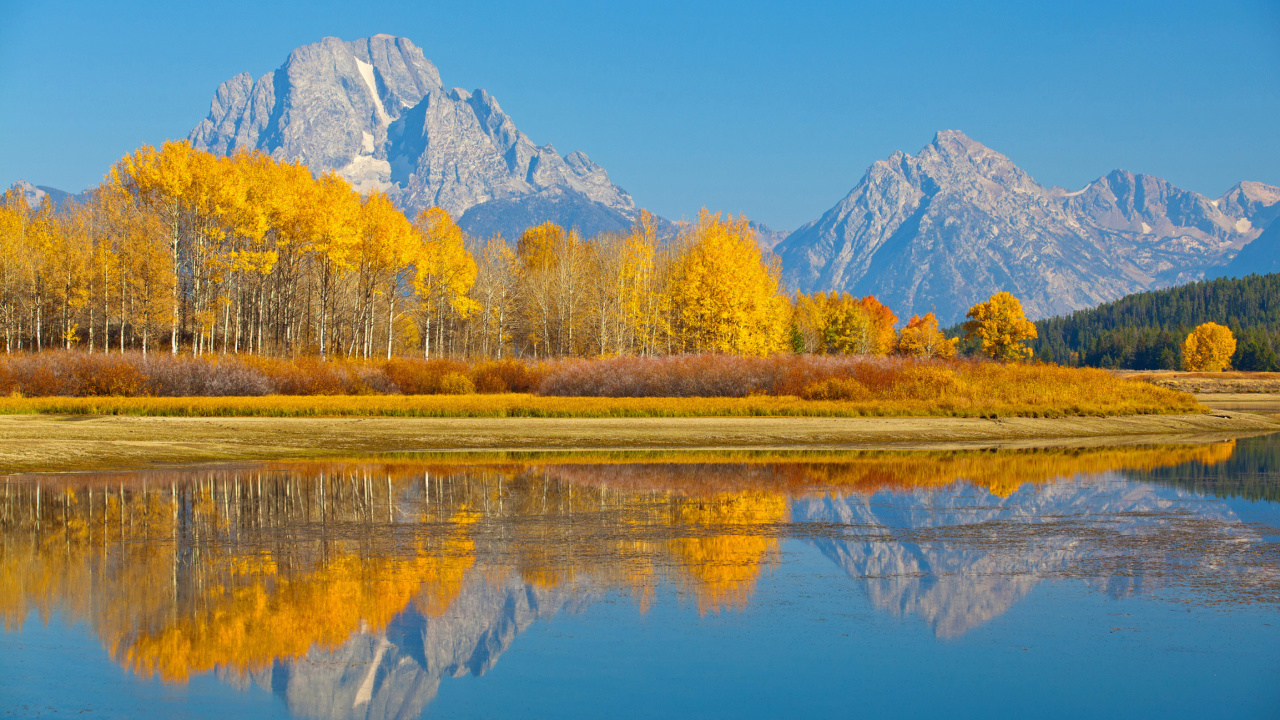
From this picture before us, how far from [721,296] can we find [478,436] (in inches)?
1031

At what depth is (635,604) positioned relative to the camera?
902 centimetres

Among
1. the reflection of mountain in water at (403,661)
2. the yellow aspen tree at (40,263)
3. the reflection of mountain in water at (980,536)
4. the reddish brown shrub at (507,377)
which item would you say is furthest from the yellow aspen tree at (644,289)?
the reflection of mountain in water at (403,661)

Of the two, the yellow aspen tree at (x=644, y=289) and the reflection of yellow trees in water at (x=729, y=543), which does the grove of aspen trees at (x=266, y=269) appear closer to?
the yellow aspen tree at (x=644, y=289)

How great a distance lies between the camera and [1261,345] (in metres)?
151

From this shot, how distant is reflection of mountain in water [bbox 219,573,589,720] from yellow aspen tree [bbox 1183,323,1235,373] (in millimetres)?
163765

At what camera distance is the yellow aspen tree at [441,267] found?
213 ft

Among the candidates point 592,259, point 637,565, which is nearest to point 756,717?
point 637,565

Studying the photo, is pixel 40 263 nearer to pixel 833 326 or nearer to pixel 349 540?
pixel 349 540

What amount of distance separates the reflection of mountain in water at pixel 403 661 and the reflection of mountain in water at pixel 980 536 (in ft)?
12.1

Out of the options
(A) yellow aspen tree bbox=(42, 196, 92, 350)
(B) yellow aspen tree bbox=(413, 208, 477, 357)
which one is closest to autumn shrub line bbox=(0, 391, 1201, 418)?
(A) yellow aspen tree bbox=(42, 196, 92, 350)

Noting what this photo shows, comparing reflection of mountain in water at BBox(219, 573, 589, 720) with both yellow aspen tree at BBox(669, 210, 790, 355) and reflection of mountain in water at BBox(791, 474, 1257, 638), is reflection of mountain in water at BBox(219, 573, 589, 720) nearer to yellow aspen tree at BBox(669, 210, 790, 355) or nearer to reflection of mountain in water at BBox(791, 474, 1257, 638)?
reflection of mountain in water at BBox(791, 474, 1257, 638)

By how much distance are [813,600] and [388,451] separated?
1799cm

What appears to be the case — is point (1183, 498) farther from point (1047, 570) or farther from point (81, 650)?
point (81, 650)

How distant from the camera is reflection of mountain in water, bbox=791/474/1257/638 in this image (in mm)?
9477
